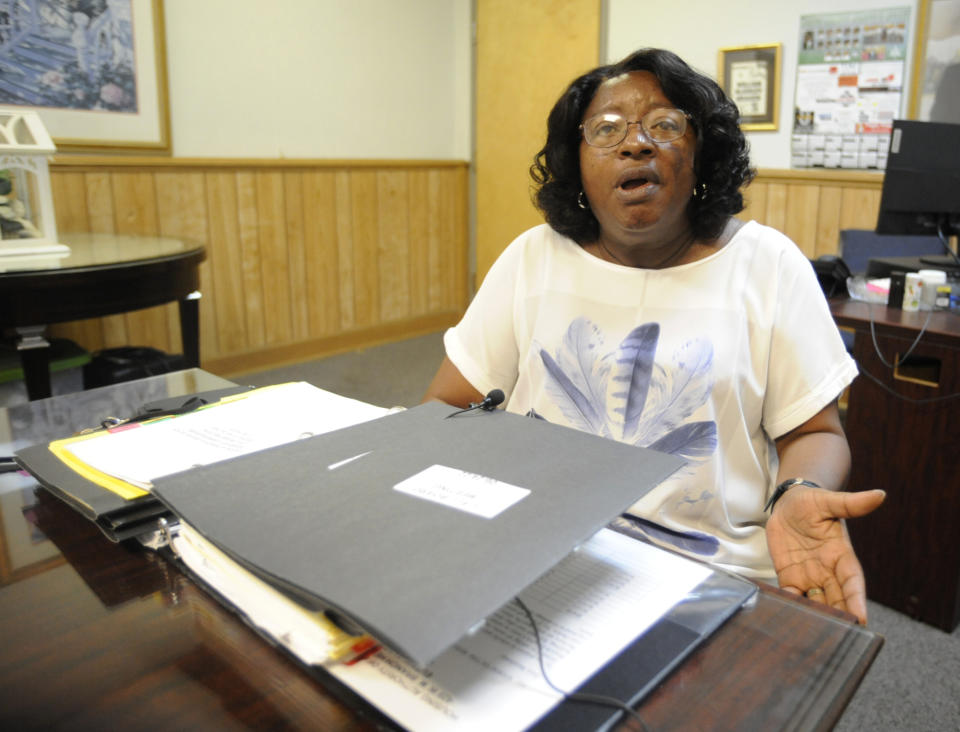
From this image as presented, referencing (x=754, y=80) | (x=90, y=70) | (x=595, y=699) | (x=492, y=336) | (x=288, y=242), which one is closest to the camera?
(x=595, y=699)

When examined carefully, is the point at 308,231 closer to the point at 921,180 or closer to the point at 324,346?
the point at 324,346

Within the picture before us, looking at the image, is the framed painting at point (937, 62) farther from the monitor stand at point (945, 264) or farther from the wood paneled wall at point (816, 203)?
the monitor stand at point (945, 264)

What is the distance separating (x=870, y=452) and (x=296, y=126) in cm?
→ 320

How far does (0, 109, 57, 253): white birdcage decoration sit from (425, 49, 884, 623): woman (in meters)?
1.58

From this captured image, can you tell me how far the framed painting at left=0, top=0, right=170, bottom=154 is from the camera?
297 cm

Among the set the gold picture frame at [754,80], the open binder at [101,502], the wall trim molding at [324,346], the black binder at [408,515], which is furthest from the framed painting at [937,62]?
the open binder at [101,502]

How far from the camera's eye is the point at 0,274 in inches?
71.9

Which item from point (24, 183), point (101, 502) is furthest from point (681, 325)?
point (24, 183)

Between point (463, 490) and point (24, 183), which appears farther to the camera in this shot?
point (24, 183)

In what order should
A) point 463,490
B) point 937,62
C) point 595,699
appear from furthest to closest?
point 937,62
point 463,490
point 595,699

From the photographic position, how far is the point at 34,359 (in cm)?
196

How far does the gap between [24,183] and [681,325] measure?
6.33ft

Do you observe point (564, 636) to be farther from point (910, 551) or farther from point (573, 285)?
point (910, 551)

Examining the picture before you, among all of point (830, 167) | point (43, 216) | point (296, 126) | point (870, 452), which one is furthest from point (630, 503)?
point (296, 126)
